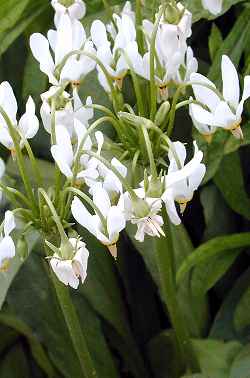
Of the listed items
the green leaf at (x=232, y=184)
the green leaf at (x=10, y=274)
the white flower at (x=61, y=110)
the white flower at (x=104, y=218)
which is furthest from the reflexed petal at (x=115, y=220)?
the green leaf at (x=232, y=184)

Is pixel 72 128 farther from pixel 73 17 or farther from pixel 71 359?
pixel 71 359

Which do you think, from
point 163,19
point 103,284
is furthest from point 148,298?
point 163,19

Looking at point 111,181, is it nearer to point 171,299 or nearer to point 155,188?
point 155,188

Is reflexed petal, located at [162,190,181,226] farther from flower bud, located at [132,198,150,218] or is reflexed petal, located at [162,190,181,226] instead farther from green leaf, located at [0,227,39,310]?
green leaf, located at [0,227,39,310]

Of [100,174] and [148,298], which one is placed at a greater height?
[100,174]

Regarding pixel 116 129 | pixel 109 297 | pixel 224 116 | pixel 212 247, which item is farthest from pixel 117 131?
pixel 109 297

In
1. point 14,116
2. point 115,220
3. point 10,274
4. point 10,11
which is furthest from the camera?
point 10,11

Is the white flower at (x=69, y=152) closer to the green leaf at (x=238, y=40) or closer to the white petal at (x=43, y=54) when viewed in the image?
the white petal at (x=43, y=54)
